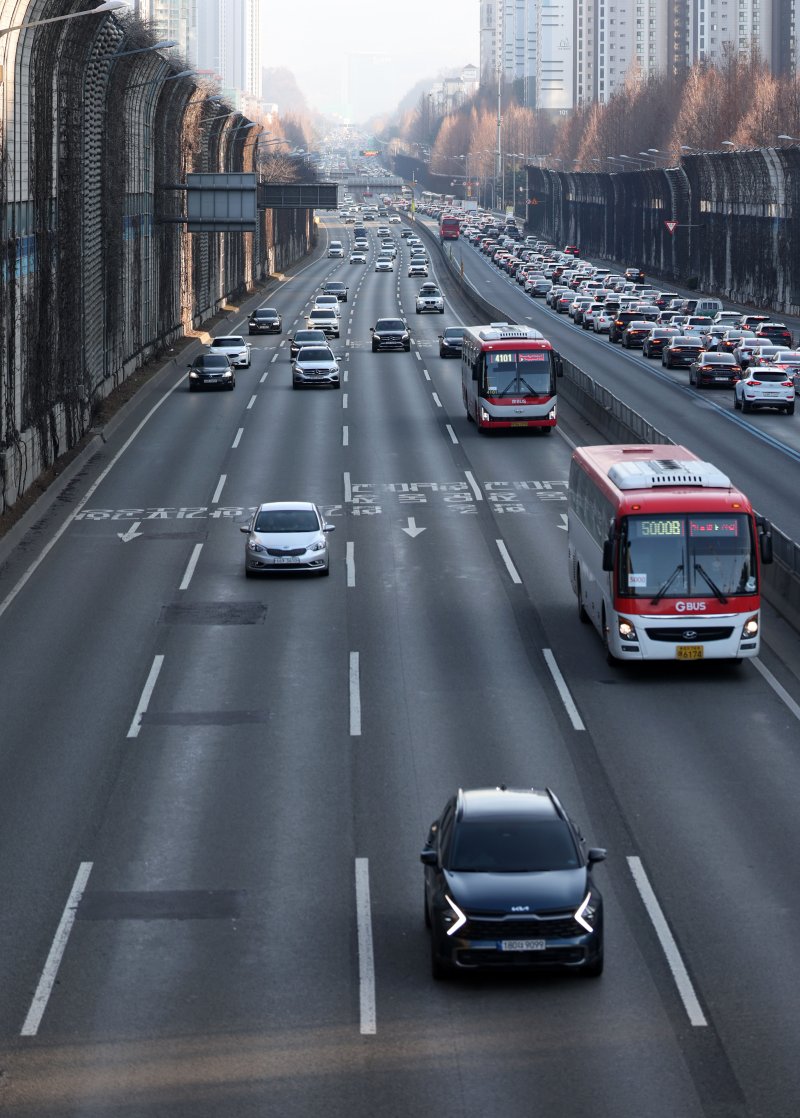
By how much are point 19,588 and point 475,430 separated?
2512cm

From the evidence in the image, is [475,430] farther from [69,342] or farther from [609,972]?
[609,972]

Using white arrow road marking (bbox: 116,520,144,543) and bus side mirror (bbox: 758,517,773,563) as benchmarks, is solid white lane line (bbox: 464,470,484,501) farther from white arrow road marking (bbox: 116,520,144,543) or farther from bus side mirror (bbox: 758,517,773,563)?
bus side mirror (bbox: 758,517,773,563)

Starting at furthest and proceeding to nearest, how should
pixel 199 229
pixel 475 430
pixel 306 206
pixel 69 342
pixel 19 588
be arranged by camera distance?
1. pixel 306 206
2. pixel 199 229
3. pixel 475 430
4. pixel 69 342
5. pixel 19 588

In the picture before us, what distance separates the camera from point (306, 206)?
12606 cm

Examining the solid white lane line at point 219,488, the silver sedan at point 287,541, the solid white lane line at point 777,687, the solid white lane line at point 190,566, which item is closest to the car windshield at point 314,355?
the solid white lane line at point 219,488

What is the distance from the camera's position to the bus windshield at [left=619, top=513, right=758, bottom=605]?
2789 centimetres

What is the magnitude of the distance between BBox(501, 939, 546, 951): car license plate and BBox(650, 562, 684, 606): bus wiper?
12.6m

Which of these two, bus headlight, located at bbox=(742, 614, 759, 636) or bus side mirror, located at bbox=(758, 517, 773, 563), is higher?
bus side mirror, located at bbox=(758, 517, 773, 563)

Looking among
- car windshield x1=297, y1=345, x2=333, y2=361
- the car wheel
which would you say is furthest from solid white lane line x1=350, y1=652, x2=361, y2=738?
car windshield x1=297, y1=345, x2=333, y2=361

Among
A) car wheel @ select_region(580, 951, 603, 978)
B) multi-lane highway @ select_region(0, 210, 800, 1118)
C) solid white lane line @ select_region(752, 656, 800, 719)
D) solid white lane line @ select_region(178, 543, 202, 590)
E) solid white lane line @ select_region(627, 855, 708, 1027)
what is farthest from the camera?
solid white lane line @ select_region(178, 543, 202, 590)

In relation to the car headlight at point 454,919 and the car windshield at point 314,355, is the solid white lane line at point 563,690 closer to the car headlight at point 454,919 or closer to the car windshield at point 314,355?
Answer: the car headlight at point 454,919

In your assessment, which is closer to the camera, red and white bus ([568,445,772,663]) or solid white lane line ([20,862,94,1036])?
solid white lane line ([20,862,94,1036])

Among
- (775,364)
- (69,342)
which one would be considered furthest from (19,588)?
(775,364)

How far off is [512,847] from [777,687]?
1263 centimetres
